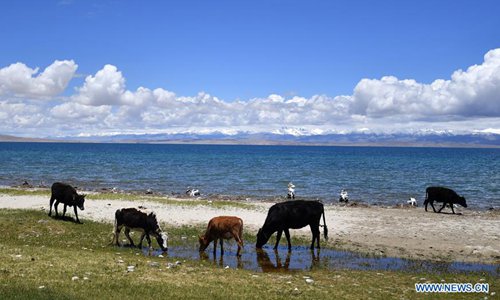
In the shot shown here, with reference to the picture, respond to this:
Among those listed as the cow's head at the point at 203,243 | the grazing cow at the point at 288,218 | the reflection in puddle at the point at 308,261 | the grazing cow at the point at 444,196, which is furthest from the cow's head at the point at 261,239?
the grazing cow at the point at 444,196

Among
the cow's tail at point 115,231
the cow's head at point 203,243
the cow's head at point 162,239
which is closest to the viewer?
the cow's head at point 203,243

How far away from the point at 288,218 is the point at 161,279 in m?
8.85

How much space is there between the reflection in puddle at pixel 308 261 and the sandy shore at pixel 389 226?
1.49 metres

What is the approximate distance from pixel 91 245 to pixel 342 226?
16.1m

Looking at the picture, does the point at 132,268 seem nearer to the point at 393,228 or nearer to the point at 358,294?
the point at 358,294

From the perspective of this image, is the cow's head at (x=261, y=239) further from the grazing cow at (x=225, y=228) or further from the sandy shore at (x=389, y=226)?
the sandy shore at (x=389, y=226)

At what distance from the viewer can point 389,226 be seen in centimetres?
3103

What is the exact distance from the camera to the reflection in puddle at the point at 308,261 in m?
19.1

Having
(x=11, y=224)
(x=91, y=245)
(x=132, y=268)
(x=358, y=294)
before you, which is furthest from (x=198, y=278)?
(x=11, y=224)

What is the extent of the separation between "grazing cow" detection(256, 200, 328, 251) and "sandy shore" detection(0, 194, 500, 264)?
261 cm

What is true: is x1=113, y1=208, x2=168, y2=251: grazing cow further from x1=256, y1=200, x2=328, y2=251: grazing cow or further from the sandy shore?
the sandy shore

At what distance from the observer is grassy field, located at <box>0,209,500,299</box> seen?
13148mm

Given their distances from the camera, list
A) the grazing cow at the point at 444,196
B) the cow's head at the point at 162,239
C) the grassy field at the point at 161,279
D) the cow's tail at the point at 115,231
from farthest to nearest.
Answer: the grazing cow at the point at 444,196, the cow's tail at the point at 115,231, the cow's head at the point at 162,239, the grassy field at the point at 161,279

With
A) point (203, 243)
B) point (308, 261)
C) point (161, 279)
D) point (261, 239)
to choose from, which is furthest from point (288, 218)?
point (161, 279)
